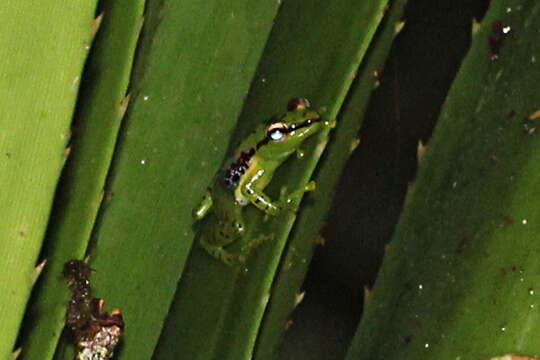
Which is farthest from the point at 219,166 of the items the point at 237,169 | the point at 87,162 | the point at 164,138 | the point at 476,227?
the point at 476,227

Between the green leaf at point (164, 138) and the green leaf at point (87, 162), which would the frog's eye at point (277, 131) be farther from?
the green leaf at point (87, 162)

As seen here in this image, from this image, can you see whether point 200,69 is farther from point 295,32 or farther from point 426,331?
point 426,331

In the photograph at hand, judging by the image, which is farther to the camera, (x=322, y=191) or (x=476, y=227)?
(x=322, y=191)

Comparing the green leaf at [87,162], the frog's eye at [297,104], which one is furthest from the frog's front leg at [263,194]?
the green leaf at [87,162]

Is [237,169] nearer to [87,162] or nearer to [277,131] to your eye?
[277,131]

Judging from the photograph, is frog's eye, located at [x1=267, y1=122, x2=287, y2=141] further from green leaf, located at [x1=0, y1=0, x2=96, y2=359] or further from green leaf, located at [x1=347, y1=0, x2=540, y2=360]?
green leaf, located at [x1=0, y1=0, x2=96, y2=359]

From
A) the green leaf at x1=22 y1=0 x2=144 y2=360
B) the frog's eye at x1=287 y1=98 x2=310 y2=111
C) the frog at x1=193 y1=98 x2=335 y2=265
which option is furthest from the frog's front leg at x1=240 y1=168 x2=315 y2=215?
the green leaf at x1=22 y1=0 x2=144 y2=360

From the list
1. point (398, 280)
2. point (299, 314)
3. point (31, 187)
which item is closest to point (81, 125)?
point (31, 187)
